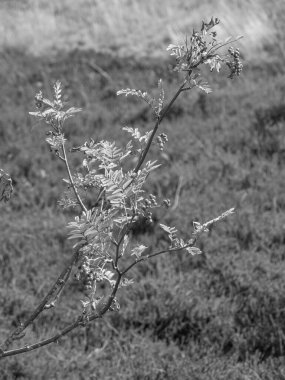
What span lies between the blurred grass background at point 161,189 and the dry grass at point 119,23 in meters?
0.02

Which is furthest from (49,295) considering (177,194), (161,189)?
(161,189)

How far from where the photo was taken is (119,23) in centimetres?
971

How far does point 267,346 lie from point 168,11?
22.2 ft

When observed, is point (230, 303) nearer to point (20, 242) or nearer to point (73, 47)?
point (20, 242)

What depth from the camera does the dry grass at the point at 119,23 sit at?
9.20 meters

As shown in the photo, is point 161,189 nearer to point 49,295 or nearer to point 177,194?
point 177,194

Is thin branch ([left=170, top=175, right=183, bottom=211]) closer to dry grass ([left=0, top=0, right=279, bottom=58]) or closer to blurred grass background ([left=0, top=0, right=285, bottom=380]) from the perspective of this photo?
blurred grass background ([left=0, top=0, right=285, bottom=380])

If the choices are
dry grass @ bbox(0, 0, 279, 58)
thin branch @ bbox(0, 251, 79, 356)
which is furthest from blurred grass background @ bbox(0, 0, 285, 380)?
thin branch @ bbox(0, 251, 79, 356)

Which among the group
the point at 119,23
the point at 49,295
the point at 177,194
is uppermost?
the point at 49,295

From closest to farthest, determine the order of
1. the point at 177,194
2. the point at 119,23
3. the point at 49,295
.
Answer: the point at 49,295 → the point at 177,194 → the point at 119,23

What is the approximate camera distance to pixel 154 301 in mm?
4816

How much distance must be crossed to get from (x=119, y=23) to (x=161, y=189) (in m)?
4.29

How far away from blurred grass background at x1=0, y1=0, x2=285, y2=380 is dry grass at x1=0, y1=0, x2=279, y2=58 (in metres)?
0.02

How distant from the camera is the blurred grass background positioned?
14.4 ft
